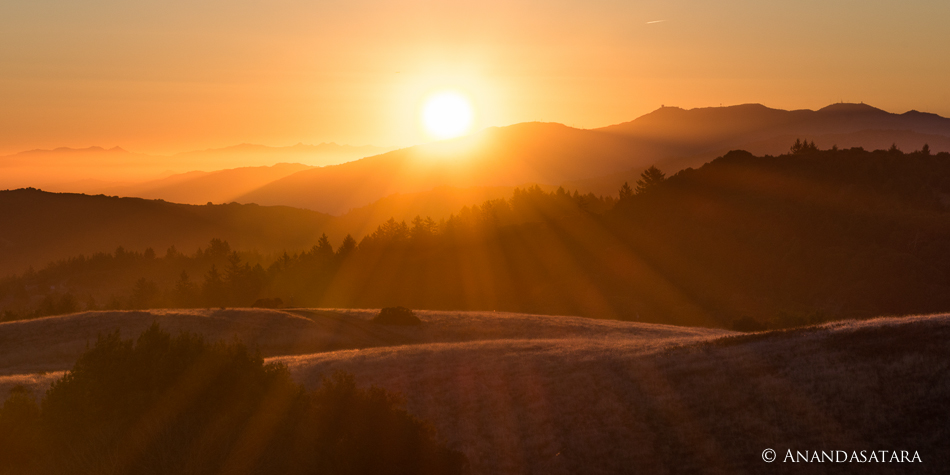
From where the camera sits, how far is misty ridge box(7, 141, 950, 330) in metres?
77.2

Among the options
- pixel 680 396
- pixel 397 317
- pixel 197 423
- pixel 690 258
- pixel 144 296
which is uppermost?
pixel 197 423

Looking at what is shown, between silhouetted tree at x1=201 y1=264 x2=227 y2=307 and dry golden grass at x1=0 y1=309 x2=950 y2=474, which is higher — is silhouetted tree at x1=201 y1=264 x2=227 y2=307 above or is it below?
A: below

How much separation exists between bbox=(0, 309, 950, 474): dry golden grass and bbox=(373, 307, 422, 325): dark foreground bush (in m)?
21.0

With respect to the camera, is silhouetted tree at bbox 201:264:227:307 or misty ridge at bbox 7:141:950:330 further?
silhouetted tree at bbox 201:264:227:307

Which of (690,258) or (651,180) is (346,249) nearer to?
(651,180)

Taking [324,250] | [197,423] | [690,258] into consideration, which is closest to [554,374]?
[197,423]

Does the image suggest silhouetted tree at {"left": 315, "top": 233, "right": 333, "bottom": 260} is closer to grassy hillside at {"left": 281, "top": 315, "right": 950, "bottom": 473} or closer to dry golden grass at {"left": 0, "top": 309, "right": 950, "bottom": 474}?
dry golden grass at {"left": 0, "top": 309, "right": 950, "bottom": 474}

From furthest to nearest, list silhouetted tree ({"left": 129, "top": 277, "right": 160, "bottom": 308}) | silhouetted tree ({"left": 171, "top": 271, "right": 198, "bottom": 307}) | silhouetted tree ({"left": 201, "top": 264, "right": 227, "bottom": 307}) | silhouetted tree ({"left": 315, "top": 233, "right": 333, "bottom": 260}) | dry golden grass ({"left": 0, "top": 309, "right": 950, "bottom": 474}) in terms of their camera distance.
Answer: silhouetted tree ({"left": 315, "top": 233, "right": 333, "bottom": 260}) < silhouetted tree ({"left": 129, "top": 277, "right": 160, "bottom": 308}) < silhouetted tree ({"left": 171, "top": 271, "right": 198, "bottom": 307}) < silhouetted tree ({"left": 201, "top": 264, "right": 227, "bottom": 307}) < dry golden grass ({"left": 0, "top": 309, "right": 950, "bottom": 474})

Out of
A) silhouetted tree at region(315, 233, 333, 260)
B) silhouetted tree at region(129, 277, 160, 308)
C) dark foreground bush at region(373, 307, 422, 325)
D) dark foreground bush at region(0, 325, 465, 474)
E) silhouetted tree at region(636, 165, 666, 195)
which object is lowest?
silhouetted tree at region(129, 277, 160, 308)

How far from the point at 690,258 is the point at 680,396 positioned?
75.5 m

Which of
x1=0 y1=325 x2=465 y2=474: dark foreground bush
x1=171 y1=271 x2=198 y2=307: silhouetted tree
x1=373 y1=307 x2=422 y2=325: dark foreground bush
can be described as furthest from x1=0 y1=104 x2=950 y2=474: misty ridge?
x1=171 y1=271 x2=198 y2=307: silhouetted tree

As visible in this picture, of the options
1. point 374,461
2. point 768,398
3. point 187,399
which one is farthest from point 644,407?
point 187,399

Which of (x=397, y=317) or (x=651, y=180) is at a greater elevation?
(x=651, y=180)

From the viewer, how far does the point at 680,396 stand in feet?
74.6
